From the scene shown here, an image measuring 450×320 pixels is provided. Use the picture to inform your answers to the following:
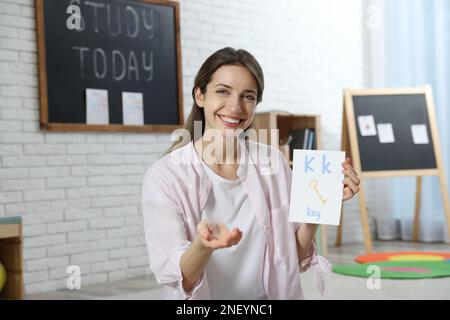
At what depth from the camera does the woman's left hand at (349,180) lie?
1.10 metres

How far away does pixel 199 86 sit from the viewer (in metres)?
1.29

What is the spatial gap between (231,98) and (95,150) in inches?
118

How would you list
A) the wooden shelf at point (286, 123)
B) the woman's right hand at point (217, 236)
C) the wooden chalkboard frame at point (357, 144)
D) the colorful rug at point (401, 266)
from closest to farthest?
the woman's right hand at point (217, 236)
the colorful rug at point (401, 266)
the wooden shelf at point (286, 123)
the wooden chalkboard frame at point (357, 144)

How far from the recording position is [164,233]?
1.21 meters

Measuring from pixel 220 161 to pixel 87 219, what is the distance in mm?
2907

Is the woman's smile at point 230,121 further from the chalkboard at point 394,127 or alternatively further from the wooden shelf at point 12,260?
the chalkboard at point 394,127

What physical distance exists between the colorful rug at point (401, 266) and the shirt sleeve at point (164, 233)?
9.43 feet

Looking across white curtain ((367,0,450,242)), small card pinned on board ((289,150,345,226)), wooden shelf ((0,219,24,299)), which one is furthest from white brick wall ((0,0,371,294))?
small card pinned on board ((289,150,345,226))

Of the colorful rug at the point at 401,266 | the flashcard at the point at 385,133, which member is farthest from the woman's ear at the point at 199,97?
the flashcard at the point at 385,133

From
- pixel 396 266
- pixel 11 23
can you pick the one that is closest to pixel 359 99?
pixel 396 266

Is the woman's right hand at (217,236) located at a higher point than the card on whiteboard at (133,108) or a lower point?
lower

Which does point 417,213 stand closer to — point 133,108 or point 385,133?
point 385,133

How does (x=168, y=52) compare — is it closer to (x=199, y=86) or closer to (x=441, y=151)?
(x=441, y=151)

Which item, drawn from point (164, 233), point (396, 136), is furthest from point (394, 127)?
point (164, 233)
